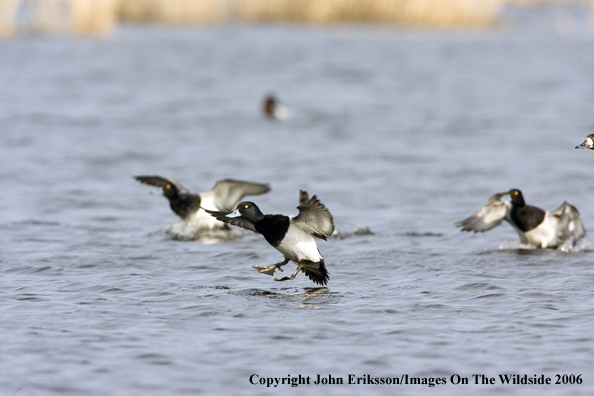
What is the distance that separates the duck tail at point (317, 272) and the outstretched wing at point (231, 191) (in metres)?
2.61

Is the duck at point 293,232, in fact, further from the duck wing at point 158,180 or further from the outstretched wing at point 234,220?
the duck wing at point 158,180

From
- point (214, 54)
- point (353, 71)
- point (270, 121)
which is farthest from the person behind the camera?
point (214, 54)

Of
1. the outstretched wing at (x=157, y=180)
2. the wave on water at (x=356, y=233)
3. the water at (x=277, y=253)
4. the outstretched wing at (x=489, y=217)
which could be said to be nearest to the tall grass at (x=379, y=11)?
the water at (x=277, y=253)

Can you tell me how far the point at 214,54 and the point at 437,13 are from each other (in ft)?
33.3

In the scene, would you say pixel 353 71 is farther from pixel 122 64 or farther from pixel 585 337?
pixel 585 337

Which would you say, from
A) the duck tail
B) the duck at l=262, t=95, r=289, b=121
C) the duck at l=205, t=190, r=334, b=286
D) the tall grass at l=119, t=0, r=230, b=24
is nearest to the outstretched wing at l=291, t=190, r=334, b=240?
the duck at l=205, t=190, r=334, b=286

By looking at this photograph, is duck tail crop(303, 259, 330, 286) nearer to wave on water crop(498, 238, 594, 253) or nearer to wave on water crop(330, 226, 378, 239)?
wave on water crop(330, 226, 378, 239)

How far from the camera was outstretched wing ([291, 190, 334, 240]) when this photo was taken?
6.87m

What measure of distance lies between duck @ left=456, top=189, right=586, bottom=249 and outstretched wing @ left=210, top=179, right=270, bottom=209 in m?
2.41

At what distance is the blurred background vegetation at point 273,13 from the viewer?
35.2 m

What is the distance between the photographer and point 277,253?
8984 millimetres

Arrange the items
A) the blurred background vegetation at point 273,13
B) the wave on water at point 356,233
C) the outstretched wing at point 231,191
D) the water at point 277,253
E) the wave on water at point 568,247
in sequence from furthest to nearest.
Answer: the blurred background vegetation at point 273,13
the outstretched wing at point 231,191
the wave on water at point 356,233
the wave on water at point 568,247
the water at point 277,253

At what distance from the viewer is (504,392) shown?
4.92 metres

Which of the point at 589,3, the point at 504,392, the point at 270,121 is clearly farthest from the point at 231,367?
the point at 589,3
